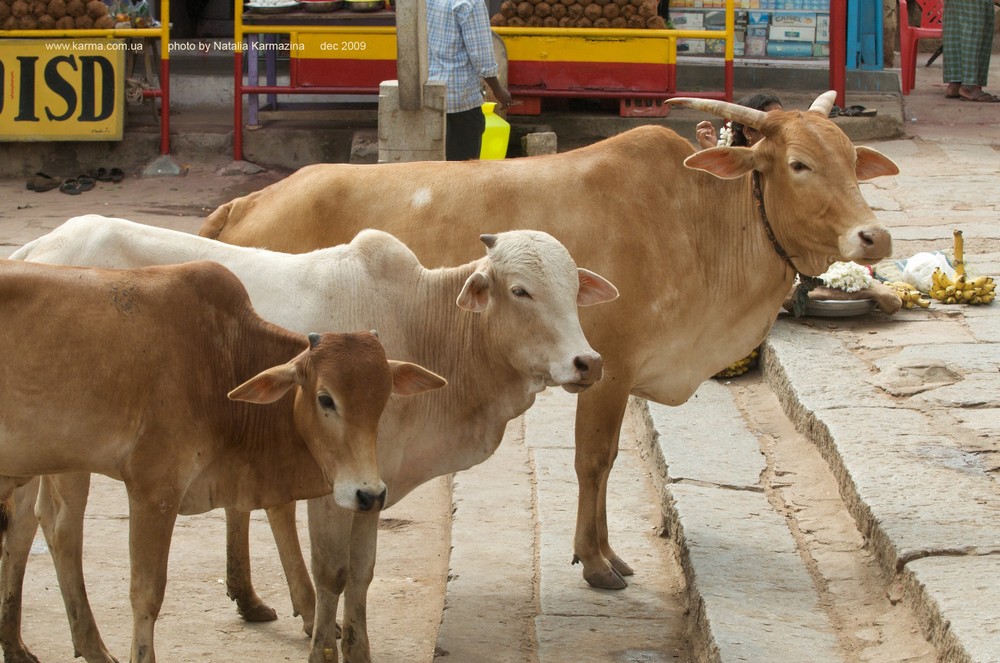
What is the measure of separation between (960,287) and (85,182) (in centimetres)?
857

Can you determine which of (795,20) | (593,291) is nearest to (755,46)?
(795,20)

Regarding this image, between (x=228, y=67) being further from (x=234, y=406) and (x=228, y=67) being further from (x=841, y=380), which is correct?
(x=234, y=406)

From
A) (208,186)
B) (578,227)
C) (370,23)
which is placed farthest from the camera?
(370,23)

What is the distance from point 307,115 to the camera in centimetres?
1426

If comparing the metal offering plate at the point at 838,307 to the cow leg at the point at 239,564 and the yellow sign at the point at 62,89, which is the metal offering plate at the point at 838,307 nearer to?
the cow leg at the point at 239,564

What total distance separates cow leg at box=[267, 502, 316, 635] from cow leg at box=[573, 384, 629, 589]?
1.10 m

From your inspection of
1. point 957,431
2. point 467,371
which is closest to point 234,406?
point 467,371

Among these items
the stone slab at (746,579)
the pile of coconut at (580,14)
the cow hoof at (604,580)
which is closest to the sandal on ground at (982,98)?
the pile of coconut at (580,14)

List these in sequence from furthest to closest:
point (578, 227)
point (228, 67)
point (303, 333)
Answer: point (228, 67) < point (578, 227) < point (303, 333)

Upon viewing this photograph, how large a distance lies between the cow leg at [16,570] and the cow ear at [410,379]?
4.92 ft

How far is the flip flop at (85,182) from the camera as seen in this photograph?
12797mm

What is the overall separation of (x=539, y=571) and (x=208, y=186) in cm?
832

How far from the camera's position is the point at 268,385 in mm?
3744

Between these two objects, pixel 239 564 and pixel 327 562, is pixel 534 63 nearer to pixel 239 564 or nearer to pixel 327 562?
pixel 239 564
